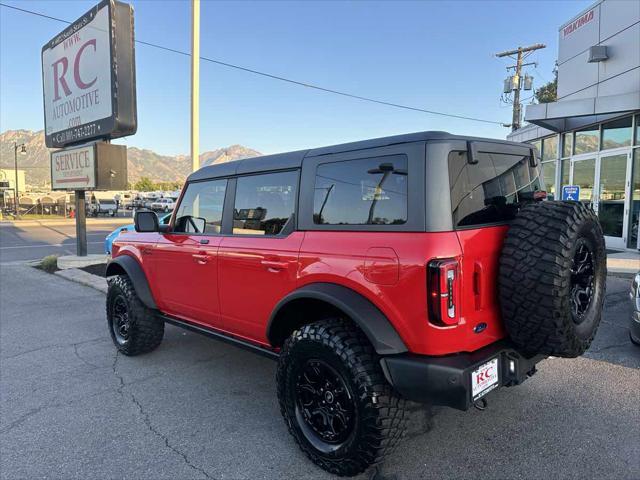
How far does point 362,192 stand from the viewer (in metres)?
2.67

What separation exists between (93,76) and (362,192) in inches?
386

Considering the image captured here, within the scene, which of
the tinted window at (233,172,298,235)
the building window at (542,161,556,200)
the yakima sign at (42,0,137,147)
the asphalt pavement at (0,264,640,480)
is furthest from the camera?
the building window at (542,161,556,200)

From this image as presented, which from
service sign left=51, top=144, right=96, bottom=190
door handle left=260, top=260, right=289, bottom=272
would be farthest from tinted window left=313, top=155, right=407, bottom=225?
Answer: service sign left=51, top=144, right=96, bottom=190

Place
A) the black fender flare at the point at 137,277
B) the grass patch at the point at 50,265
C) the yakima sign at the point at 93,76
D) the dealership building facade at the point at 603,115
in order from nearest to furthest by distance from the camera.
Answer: the black fender flare at the point at 137,277
the yakima sign at the point at 93,76
the grass patch at the point at 50,265
the dealership building facade at the point at 603,115

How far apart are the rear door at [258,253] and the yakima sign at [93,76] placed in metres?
7.53

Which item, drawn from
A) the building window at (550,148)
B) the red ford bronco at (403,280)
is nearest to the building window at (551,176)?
the building window at (550,148)

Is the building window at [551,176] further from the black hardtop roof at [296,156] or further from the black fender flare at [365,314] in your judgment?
the black fender flare at [365,314]

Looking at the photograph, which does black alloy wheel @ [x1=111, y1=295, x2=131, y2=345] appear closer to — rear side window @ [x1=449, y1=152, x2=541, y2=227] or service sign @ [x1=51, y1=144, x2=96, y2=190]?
rear side window @ [x1=449, y1=152, x2=541, y2=227]

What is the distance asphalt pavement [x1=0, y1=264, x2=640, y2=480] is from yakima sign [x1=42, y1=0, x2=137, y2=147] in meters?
6.40

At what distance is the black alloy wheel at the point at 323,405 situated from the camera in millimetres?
2566

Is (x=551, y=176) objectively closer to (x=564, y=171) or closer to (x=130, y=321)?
(x=564, y=171)

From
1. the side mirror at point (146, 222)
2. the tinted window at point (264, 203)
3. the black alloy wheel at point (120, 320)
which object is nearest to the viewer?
the tinted window at point (264, 203)

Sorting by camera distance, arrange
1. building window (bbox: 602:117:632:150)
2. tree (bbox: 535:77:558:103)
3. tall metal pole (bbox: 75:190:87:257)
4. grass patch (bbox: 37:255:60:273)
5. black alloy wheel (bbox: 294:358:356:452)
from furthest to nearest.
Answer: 1. tree (bbox: 535:77:558:103)
2. tall metal pole (bbox: 75:190:87:257)
3. building window (bbox: 602:117:632:150)
4. grass patch (bbox: 37:255:60:273)
5. black alloy wheel (bbox: 294:358:356:452)

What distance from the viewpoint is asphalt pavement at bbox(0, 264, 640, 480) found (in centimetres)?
267
